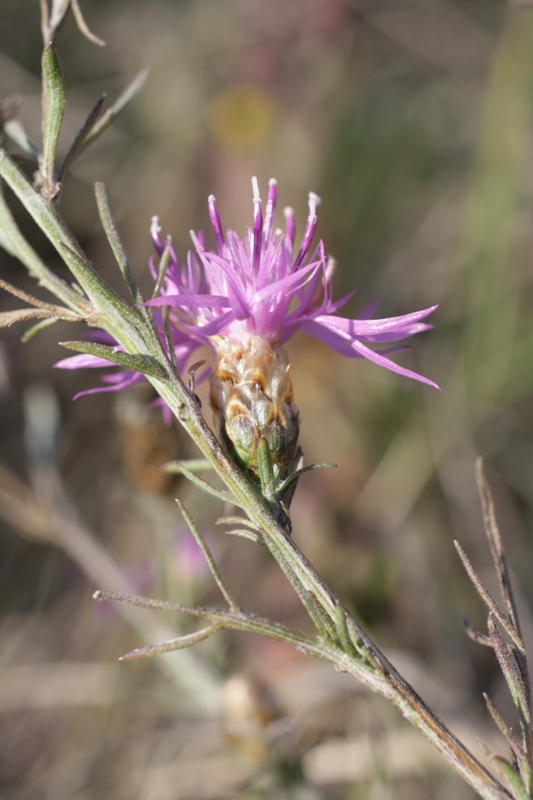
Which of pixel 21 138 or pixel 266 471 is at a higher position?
pixel 21 138

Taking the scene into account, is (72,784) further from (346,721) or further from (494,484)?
(494,484)

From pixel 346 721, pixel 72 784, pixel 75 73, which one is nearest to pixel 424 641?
pixel 346 721

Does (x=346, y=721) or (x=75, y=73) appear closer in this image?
(x=346, y=721)

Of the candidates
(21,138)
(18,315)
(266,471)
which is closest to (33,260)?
(18,315)

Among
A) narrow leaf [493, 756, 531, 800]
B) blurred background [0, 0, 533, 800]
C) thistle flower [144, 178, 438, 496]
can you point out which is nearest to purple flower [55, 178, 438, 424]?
thistle flower [144, 178, 438, 496]

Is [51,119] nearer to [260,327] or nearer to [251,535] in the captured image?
[260,327]

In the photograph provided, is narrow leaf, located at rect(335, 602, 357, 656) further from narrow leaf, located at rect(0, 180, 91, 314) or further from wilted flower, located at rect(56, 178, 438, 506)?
narrow leaf, located at rect(0, 180, 91, 314)
